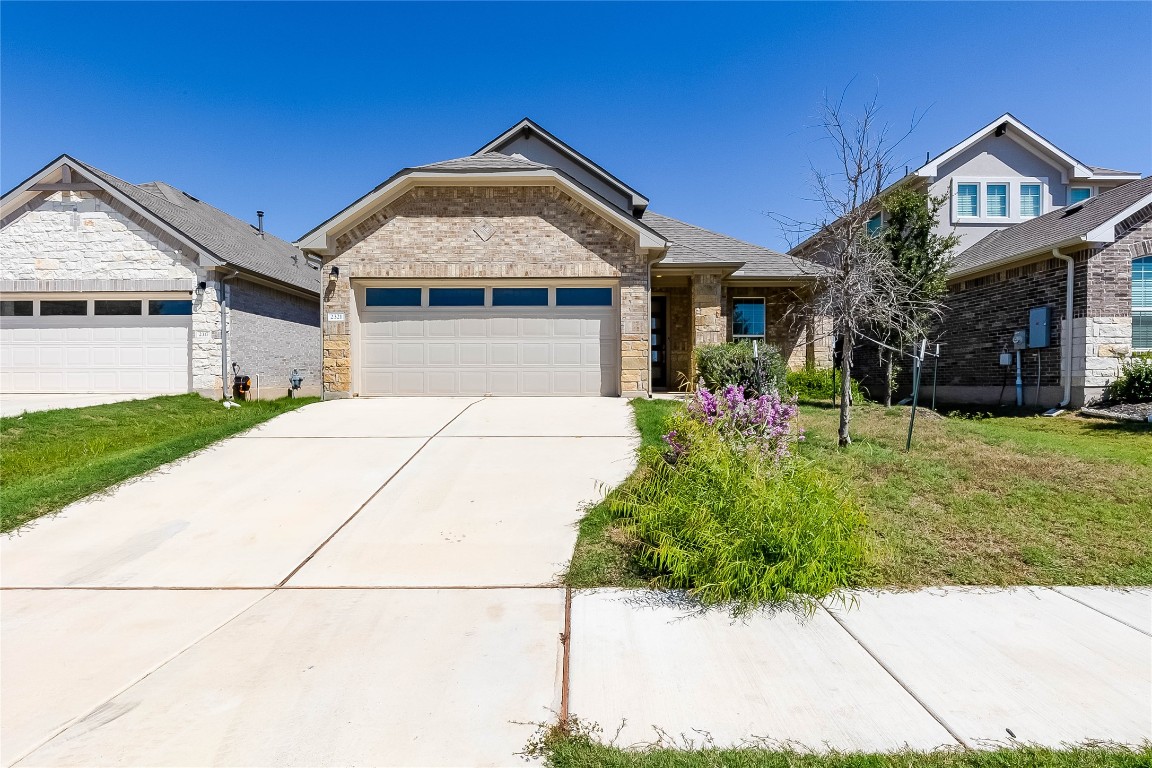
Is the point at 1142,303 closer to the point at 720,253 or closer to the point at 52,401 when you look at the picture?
the point at 720,253

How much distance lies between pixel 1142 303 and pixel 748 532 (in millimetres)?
13582

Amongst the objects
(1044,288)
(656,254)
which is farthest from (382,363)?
(1044,288)

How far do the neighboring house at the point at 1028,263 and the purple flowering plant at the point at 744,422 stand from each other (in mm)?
4286

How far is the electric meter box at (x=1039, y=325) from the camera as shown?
1291 centimetres

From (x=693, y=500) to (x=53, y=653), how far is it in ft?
13.9

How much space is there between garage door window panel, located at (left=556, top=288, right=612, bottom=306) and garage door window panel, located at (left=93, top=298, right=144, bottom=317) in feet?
34.4

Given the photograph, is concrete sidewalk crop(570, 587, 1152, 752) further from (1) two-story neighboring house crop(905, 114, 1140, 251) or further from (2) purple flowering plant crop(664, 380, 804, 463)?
(1) two-story neighboring house crop(905, 114, 1140, 251)

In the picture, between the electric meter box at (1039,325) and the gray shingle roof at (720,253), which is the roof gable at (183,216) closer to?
the gray shingle roof at (720,253)

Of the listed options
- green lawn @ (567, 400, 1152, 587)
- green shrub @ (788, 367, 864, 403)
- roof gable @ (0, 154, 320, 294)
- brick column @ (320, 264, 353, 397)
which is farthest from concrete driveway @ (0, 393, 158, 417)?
green shrub @ (788, 367, 864, 403)

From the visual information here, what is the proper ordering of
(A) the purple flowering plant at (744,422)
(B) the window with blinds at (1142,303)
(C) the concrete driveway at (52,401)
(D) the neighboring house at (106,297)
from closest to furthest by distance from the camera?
(A) the purple flowering plant at (744,422)
(C) the concrete driveway at (52,401)
(B) the window with blinds at (1142,303)
(D) the neighboring house at (106,297)

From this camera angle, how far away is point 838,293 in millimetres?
7656

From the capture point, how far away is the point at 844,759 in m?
2.46

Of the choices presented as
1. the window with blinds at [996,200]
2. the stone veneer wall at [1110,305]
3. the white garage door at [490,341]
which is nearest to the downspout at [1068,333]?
the stone veneer wall at [1110,305]

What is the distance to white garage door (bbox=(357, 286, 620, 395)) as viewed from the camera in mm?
12477
